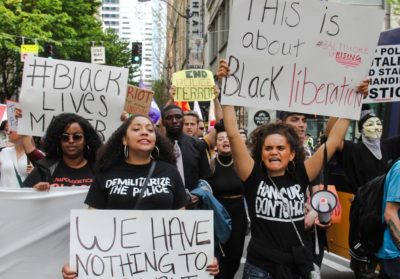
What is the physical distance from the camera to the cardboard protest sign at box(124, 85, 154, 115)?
7039mm

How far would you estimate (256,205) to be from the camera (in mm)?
3607

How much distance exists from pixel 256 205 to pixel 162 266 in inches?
26.7

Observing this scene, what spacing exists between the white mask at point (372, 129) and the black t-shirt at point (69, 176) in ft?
9.32

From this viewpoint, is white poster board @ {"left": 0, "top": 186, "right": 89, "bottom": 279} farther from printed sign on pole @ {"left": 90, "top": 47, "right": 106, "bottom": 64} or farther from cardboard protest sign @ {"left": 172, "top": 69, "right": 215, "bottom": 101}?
printed sign on pole @ {"left": 90, "top": 47, "right": 106, "bottom": 64}

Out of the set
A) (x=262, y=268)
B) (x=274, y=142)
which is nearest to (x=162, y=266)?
(x=262, y=268)

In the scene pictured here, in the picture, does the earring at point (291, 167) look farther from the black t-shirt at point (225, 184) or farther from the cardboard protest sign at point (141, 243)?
the black t-shirt at point (225, 184)

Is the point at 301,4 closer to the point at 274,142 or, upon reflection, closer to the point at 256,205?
the point at 274,142

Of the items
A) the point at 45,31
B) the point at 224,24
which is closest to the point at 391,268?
the point at 45,31

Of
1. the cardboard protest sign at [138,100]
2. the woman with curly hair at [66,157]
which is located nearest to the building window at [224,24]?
the cardboard protest sign at [138,100]

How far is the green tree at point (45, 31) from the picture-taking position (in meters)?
26.4

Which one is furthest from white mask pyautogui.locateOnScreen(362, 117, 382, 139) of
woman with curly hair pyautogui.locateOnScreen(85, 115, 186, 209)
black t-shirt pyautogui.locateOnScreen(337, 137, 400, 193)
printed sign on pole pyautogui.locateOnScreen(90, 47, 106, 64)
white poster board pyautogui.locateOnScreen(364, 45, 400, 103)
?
printed sign on pole pyautogui.locateOnScreen(90, 47, 106, 64)

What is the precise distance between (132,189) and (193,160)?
5.27 ft

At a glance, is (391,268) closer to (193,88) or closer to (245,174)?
(245,174)

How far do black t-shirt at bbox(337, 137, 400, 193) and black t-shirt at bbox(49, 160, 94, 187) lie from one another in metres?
2.61
